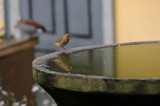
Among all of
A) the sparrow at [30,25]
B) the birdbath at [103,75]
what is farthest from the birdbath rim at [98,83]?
the sparrow at [30,25]

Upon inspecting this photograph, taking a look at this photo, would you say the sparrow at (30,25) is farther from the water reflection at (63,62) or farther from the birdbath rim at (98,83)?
the birdbath rim at (98,83)

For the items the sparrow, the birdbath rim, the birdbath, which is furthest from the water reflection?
the sparrow

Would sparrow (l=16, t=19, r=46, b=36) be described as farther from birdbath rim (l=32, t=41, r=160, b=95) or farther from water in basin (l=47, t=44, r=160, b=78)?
birdbath rim (l=32, t=41, r=160, b=95)

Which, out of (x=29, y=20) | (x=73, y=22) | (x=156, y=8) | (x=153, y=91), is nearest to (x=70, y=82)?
(x=153, y=91)

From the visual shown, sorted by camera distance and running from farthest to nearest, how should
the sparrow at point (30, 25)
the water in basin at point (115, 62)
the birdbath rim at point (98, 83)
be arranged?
1. the sparrow at point (30, 25)
2. the water in basin at point (115, 62)
3. the birdbath rim at point (98, 83)

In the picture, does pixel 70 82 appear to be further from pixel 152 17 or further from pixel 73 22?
pixel 73 22

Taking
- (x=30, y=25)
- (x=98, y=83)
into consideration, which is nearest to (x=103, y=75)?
(x=98, y=83)

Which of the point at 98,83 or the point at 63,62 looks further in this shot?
the point at 63,62

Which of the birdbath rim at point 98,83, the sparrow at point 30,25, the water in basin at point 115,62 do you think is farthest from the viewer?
the sparrow at point 30,25

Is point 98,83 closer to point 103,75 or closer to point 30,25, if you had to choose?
point 103,75
